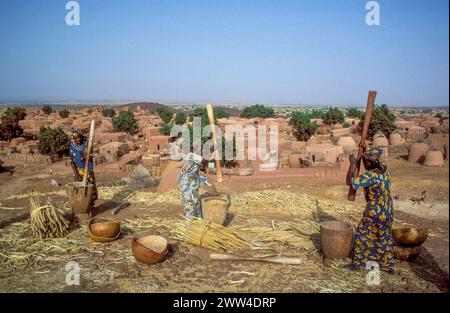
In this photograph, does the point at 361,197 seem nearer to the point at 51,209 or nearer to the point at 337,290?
the point at 337,290

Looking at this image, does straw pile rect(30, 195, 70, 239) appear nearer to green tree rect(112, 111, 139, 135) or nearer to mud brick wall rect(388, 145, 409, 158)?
mud brick wall rect(388, 145, 409, 158)

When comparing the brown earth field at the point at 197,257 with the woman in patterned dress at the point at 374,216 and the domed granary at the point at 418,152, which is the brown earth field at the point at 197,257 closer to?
the woman in patterned dress at the point at 374,216

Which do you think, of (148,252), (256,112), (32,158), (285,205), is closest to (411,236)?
(285,205)

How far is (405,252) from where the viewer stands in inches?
179

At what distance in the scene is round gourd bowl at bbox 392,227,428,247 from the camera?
4.57m

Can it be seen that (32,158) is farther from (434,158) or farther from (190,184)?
(434,158)

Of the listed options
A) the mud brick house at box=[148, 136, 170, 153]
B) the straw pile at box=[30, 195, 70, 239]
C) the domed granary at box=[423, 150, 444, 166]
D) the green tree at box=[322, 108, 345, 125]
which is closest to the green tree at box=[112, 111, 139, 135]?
the mud brick house at box=[148, 136, 170, 153]

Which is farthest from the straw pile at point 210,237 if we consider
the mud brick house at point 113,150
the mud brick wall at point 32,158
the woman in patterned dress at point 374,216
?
the mud brick wall at point 32,158

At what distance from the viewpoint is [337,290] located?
3.84 meters

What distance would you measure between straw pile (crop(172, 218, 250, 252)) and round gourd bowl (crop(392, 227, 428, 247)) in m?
1.99

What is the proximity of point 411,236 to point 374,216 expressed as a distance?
0.92 m

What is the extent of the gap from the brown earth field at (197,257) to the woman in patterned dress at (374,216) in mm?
208
